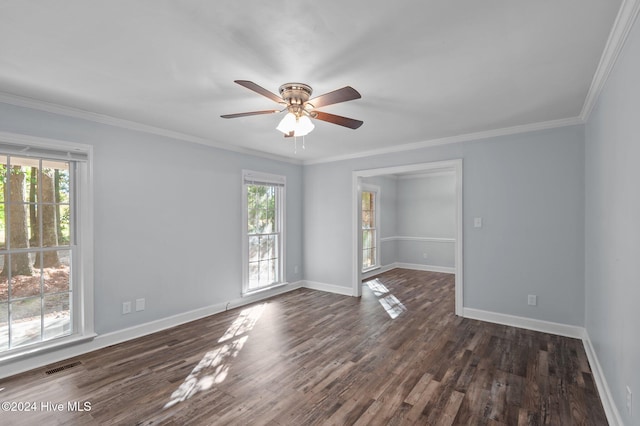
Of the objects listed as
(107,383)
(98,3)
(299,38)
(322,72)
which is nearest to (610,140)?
(322,72)

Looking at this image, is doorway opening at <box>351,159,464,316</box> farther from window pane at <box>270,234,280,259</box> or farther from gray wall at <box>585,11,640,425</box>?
gray wall at <box>585,11,640,425</box>

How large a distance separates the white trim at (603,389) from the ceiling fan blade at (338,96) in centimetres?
264

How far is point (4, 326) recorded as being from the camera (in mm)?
2812

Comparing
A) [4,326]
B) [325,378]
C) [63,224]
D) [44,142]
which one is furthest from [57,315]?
[325,378]

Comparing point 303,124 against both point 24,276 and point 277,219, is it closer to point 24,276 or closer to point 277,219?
point 24,276

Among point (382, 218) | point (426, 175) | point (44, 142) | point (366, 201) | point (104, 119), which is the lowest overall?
point (382, 218)

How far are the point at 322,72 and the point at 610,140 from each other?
2202 millimetres

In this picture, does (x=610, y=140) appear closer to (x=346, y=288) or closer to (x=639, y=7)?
(x=639, y=7)

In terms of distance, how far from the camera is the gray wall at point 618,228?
1664 mm

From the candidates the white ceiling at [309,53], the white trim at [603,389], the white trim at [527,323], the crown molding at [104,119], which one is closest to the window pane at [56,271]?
the crown molding at [104,119]

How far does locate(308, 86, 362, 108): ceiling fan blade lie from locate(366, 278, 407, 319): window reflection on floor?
10.5ft

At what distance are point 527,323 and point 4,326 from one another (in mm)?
5564

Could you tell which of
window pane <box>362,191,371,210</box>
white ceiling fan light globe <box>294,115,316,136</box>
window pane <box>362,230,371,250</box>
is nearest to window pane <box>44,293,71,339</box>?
white ceiling fan light globe <box>294,115,316,136</box>

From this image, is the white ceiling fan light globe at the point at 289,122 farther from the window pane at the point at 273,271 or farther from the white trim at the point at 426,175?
the white trim at the point at 426,175
